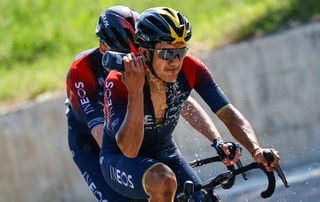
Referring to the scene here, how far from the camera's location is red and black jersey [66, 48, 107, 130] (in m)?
7.45

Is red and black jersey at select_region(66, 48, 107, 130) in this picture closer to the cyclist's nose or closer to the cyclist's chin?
the cyclist's chin

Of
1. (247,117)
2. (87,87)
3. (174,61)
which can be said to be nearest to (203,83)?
(174,61)

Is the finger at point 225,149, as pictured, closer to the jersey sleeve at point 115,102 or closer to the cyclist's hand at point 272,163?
the cyclist's hand at point 272,163

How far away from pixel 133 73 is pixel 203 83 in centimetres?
95

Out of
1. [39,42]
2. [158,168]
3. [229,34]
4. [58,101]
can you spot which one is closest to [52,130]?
[58,101]

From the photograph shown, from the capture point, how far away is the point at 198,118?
725 cm

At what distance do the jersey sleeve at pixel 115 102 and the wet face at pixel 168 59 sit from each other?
250mm

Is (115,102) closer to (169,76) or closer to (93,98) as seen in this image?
(169,76)

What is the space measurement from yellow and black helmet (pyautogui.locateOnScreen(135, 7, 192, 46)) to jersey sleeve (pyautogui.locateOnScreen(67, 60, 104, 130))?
111 centimetres

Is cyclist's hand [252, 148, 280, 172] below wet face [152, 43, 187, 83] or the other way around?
below

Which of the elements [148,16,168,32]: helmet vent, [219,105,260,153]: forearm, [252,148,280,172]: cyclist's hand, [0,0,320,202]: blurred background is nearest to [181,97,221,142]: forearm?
[219,105,260,153]: forearm

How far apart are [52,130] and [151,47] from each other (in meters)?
5.62

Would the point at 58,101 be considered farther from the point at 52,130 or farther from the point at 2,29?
the point at 2,29

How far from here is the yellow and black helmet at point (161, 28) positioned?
6.34 meters
